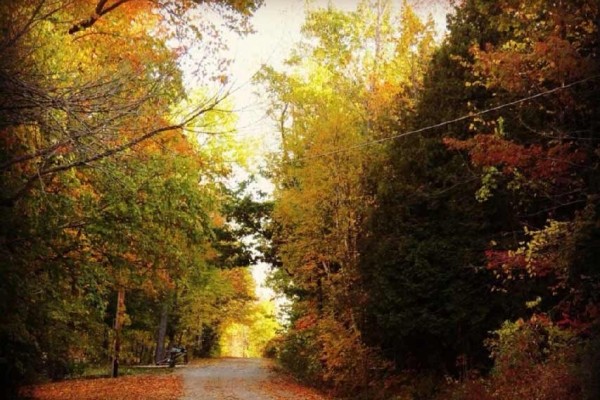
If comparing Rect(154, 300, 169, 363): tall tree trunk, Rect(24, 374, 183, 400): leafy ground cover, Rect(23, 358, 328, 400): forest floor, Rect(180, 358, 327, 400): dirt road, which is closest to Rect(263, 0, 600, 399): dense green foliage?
Rect(180, 358, 327, 400): dirt road

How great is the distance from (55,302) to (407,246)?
265 inches

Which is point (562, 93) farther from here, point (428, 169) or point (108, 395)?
point (108, 395)

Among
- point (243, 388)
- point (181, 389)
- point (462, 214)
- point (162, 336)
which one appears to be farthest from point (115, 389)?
point (162, 336)

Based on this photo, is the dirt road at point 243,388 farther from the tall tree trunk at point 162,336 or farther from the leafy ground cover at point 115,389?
the tall tree trunk at point 162,336

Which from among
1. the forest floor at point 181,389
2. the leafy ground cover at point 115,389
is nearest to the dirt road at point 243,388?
the forest floor at point 181,389

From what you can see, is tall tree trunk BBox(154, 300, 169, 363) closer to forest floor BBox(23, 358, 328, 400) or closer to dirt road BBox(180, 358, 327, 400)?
dirt road BBox(180, 358, 327, 400)

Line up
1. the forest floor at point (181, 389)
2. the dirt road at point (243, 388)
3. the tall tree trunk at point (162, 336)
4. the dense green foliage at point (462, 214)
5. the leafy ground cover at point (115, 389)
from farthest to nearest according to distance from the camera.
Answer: the tall tree trunk at point (162, 336)
the dirt road at point (243, 388)
the forest floor at point (181, 389)
the leafy ground cover at point (115, 389)
the dense green foliage at point (462, 214)

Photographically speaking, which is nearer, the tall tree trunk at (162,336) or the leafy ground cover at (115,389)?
the leafy ground cover at (115,389)

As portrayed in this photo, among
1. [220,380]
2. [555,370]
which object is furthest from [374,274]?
[220,380]

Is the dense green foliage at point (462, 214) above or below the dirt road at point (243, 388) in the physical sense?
above

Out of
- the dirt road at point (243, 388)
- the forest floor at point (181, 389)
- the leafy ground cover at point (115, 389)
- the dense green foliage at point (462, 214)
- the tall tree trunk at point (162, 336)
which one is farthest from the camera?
the tall tree trunk at point (162, 336)

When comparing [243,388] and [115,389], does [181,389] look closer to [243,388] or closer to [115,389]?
[243,388]

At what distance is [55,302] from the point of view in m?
9.31

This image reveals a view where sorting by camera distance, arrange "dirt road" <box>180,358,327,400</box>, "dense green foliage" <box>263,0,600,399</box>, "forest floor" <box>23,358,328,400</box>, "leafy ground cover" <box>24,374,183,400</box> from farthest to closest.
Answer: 1. "dirt road" <box>180,358,327,400</box>
2. "forest floor" <box>23,358,328,400</box>
3. "leafy ground cover" <box>24,374,183,400</box>
4. "dense green foliage" <box>263,0,600,399</box>
